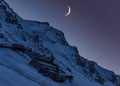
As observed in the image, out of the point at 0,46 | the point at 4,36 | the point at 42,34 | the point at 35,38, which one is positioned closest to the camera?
the point at 0,46

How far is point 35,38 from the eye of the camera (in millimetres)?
107812

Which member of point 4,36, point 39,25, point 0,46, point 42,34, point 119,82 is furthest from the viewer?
point 119,82

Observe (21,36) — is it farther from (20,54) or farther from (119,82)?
(119,82)

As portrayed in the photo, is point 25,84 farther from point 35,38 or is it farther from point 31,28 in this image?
point 31,28

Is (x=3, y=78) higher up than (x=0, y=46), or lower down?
lower down

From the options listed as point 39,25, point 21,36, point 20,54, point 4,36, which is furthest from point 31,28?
point 20,54

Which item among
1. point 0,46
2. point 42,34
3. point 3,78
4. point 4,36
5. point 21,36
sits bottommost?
point 3,78

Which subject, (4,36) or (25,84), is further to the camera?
(4,36)

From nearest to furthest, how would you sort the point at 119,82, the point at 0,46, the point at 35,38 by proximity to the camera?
the point at 0,46
the point at 35,38
the point at 119,82

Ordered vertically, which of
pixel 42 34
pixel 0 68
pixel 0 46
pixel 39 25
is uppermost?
pixel 39 25

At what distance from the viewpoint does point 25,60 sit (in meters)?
66.2

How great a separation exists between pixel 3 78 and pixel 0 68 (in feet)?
18.1

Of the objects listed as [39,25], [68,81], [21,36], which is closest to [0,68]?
A: [68,81]

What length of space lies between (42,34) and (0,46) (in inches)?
2322
